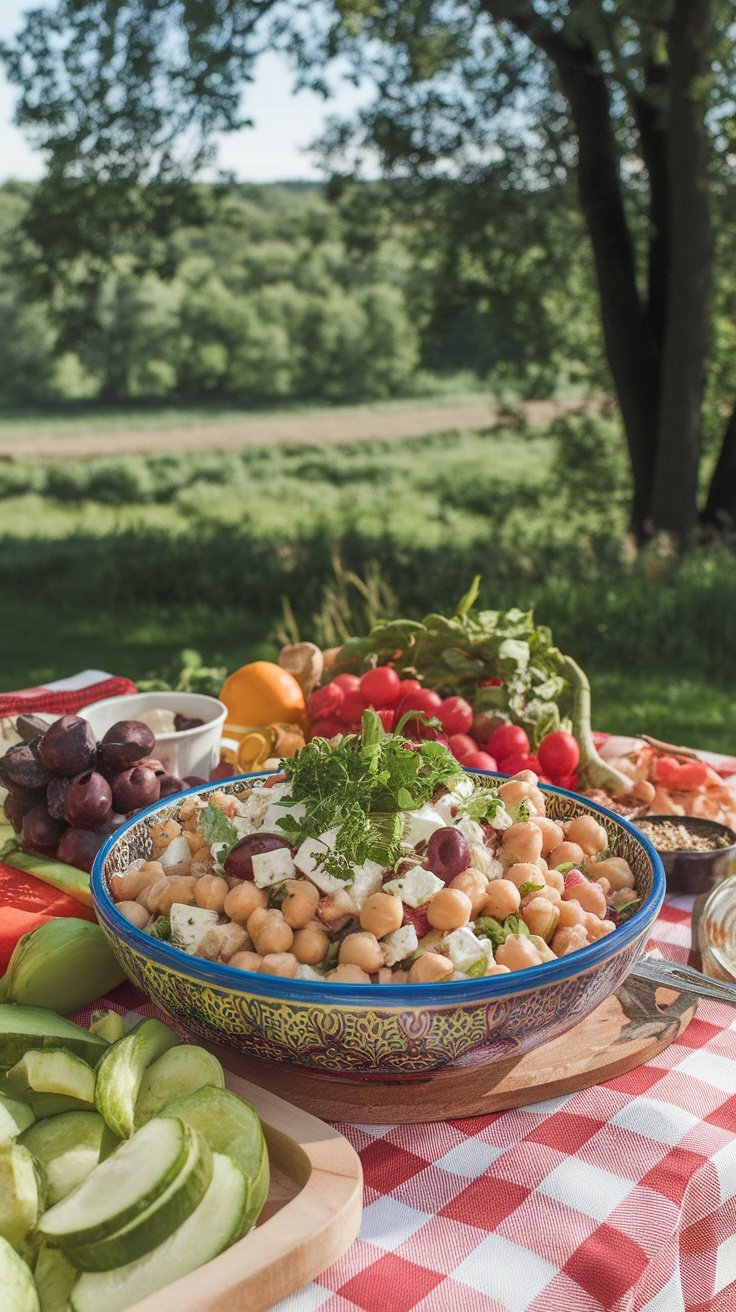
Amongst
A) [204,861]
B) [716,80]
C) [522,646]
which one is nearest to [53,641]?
[716,80]

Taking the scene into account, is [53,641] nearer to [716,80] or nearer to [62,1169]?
[716,80]

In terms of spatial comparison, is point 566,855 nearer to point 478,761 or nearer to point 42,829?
point 478,761

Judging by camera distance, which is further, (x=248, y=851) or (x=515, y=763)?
(x=515, y=763)

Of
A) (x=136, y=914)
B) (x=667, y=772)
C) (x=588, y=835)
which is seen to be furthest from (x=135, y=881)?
(x=667, y=772)

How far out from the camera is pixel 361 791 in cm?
126

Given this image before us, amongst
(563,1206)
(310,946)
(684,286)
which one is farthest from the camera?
(684,286)

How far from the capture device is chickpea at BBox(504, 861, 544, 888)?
1305 mm

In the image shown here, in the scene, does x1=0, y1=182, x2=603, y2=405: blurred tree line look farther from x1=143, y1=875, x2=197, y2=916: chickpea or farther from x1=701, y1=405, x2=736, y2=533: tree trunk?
x1=143, y1=875, x2=197, y2=916: chickpea

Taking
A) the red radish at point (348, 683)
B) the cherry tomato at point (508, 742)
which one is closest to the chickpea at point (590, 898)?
the cherry tomato at point (508, 742)

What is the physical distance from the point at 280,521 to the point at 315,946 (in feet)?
51.6

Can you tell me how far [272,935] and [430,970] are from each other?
180mm

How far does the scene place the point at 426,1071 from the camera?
1.16 meters

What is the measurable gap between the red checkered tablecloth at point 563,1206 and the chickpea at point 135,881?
1.20 ft

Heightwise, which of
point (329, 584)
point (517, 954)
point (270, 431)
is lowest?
point (329, 584)
